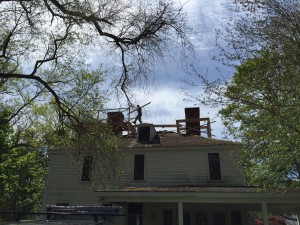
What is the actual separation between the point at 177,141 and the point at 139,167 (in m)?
3.34

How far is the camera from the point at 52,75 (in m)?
15.9

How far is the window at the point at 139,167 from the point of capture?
19.5 metres

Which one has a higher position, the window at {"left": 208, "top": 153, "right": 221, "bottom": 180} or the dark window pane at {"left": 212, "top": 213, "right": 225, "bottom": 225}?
the window at {"left": 208, "top": 153, "right": 221, "bottom": 180}

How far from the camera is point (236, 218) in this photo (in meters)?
18.8

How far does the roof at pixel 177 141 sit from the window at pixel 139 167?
899mm

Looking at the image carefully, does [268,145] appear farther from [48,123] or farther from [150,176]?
[48,123]

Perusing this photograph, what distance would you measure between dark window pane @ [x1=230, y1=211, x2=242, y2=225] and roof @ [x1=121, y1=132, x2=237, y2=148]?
4.69 metres

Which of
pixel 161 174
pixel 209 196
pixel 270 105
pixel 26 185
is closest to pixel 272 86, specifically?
pixel 270 105

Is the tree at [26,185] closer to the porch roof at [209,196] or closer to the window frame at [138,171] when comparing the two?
the window frame at [138,171]

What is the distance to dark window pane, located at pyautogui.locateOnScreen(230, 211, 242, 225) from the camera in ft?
61.3

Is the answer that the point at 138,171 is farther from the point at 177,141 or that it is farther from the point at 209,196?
the point at 209,196

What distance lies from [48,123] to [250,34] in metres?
22.2

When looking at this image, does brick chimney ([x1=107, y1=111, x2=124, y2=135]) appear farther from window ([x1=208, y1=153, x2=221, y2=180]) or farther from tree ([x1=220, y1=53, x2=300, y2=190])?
window ([x1=208, y1=153, x2=221, y2=180])

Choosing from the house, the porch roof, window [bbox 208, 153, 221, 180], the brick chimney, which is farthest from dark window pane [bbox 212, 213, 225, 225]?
the brick chimney
